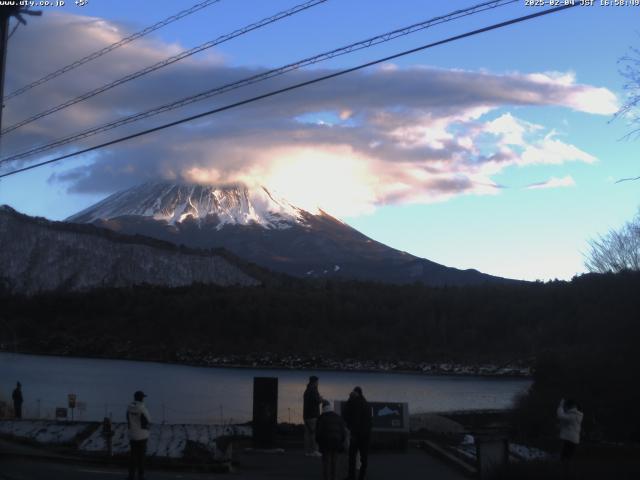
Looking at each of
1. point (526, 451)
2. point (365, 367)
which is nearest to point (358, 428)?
point (526, 451)

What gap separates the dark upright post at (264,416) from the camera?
20.5m

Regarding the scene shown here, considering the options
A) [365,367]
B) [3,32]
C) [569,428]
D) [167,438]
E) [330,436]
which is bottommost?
[167,438]

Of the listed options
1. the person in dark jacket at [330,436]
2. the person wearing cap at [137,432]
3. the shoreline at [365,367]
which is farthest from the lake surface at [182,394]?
Answer: the person in dark jacket at [330,436]

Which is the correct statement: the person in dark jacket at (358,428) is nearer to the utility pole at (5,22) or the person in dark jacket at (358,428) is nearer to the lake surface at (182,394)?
the utility pole at (5,22)

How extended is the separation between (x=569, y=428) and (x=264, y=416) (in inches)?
277

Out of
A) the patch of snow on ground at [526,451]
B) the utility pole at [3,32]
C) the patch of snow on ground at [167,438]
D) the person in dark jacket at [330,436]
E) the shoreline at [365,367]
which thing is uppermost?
the utility pole at [3,32]

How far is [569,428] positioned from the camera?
52.9ft

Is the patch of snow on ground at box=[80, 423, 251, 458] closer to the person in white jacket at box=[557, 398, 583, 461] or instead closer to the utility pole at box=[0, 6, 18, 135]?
the utility pole at box=[0, 6, 18, 135]

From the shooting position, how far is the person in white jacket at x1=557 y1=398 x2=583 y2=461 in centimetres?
1596

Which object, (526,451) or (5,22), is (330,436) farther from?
(5,22)

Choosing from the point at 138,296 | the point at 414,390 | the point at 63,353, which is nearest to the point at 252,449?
the point at 414,390

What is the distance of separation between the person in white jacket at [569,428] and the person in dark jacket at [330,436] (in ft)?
12.8

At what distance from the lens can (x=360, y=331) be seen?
163000 mm

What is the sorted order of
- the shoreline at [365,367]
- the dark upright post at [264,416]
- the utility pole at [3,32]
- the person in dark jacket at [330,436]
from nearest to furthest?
the person in dark jacket at [330,436]
the utility pole at [3,32]
the dark upright post at [264,416]
the shoreline at [365,367]
